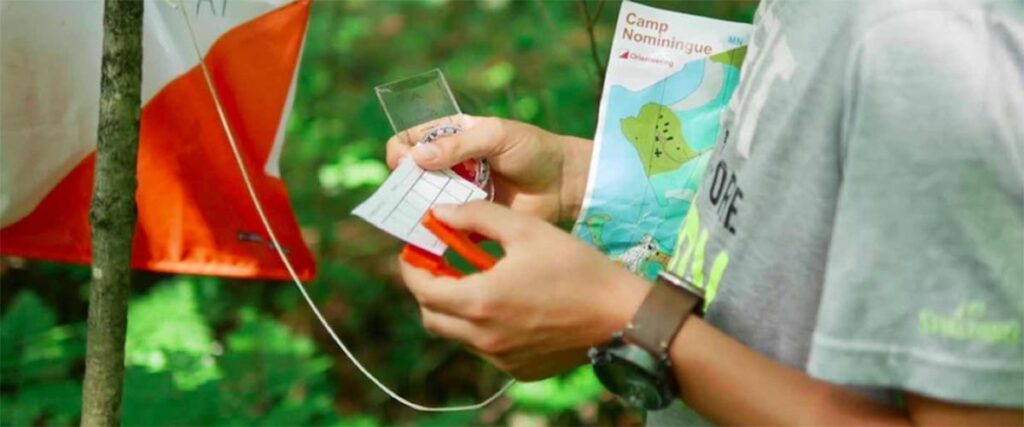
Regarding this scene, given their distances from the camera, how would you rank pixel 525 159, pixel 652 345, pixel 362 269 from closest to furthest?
pixel 652 345 < pixel 525 159 < pixel 362 269

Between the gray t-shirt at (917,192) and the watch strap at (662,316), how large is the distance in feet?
0.32

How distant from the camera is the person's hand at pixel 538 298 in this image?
88 cm

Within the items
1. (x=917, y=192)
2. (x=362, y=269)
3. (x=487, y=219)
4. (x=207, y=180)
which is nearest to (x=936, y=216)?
(x=917, y=192)

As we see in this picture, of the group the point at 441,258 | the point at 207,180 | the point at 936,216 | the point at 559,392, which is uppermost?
the point at 936,216

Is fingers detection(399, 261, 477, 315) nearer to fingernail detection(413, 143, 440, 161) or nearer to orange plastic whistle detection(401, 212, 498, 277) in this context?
orange plastic whistle detection(401, 212, 498, 277)

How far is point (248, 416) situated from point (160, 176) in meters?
0.61

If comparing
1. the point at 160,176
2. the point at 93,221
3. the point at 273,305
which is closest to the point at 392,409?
the point at 273,305

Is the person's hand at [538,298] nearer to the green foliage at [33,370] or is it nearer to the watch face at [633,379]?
the watch face at [633,379]

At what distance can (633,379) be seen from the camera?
0.88 meters

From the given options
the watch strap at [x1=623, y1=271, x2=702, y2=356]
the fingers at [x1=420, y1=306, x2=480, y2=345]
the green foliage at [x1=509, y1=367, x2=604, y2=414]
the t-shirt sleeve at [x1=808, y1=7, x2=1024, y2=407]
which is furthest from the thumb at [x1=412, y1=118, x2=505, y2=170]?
the green foliage at [x1=509, y1=367, x2=604, y2=414]

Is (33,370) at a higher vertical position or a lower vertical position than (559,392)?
higher

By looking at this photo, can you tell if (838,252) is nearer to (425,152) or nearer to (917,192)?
(917,192)

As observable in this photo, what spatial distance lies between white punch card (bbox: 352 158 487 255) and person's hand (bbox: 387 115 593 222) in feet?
0.21

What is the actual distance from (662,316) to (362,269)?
1.91 m
